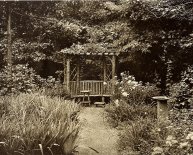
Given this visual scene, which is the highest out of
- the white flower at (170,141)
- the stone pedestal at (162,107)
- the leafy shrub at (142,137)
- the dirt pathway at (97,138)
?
the stone pedestal at (162,107)

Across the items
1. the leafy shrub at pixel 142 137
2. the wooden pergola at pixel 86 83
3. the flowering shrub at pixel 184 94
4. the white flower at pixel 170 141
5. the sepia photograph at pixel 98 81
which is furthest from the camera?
the wooden pergola at pixel 86 83

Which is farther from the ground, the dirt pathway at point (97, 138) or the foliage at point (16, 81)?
the foliage at point (16, 81)

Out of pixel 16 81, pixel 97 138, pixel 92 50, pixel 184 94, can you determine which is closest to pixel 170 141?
pixel 97 138

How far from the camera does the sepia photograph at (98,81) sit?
6703 millimetres

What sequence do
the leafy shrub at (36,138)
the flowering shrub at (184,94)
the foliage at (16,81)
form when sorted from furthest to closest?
the foliage at (16,81) < the flowering shrub at (184,94) < the leafy shrub at (36,138)

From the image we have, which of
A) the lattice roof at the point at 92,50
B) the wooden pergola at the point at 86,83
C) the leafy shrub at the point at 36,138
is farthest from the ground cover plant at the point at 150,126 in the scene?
the lattice roof at the point at 92,50

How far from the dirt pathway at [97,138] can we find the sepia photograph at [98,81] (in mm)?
26

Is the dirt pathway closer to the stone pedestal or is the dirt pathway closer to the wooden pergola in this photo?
the stone pedestal

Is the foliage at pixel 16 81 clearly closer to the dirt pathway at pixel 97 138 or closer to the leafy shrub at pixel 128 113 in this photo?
the dirt pathway at pixel 97 138

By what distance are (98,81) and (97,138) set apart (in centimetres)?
793

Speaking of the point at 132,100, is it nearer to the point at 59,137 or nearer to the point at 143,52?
the point at 143,52

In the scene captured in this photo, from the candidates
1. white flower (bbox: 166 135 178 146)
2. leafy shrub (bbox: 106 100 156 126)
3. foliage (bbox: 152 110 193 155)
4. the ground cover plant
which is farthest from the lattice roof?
white flower (bbox: 166 135 178 146)

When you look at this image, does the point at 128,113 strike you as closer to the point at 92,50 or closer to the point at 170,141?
the point at 170,141

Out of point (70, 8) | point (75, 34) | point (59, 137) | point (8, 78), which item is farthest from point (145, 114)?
point (70, 8)
